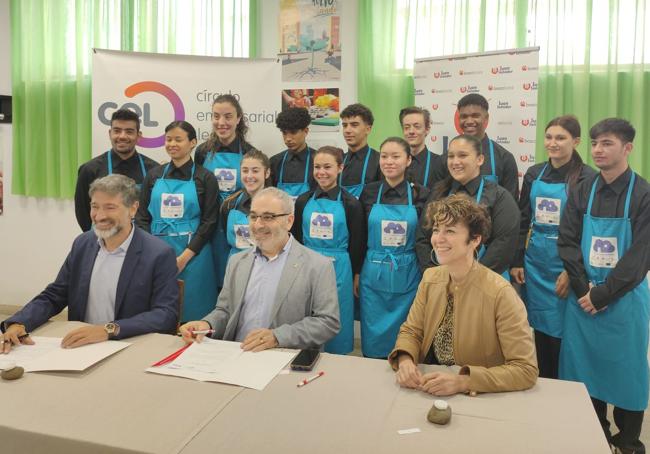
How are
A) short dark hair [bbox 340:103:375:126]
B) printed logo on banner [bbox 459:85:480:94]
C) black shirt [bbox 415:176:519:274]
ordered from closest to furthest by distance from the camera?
black shirt [bbox 415:176:519:274] → short dark hair [bbox 340:103:375:126] → printed logo on banner [bbox 459:85:480:94]

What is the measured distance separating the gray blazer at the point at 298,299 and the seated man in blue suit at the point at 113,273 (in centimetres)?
24

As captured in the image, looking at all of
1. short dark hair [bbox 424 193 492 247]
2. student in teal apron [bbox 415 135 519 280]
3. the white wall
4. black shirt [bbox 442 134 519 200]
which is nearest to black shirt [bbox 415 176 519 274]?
student in teal apron [bbox 415 135 519 280]

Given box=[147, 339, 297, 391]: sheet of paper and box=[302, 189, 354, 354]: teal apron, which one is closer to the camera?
box=[147, 339, 297, 391]: sheet of paper

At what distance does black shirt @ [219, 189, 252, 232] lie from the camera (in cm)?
328

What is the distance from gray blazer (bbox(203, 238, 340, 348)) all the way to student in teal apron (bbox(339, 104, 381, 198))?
134cm

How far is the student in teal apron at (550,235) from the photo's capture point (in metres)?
3.19

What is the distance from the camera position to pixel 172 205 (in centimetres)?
337

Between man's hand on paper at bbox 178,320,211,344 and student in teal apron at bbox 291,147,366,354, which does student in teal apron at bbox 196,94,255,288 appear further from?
man's hand on paper at bbox 178,320,211,344

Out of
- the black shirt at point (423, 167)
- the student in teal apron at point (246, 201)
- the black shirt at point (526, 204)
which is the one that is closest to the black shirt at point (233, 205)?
the student in teal apron at point (246, 201)

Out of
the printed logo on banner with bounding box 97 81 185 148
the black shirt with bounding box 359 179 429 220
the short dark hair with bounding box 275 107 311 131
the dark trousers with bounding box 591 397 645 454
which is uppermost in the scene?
the printed logo on banner with bounding box 97 81 185 148

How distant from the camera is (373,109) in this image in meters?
4.59

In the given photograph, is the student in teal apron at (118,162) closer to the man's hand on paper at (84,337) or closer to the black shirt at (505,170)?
the man's hand on paper at (84,337)

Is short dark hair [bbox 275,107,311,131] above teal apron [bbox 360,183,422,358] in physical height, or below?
above

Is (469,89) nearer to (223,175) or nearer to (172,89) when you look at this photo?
(223,175)
